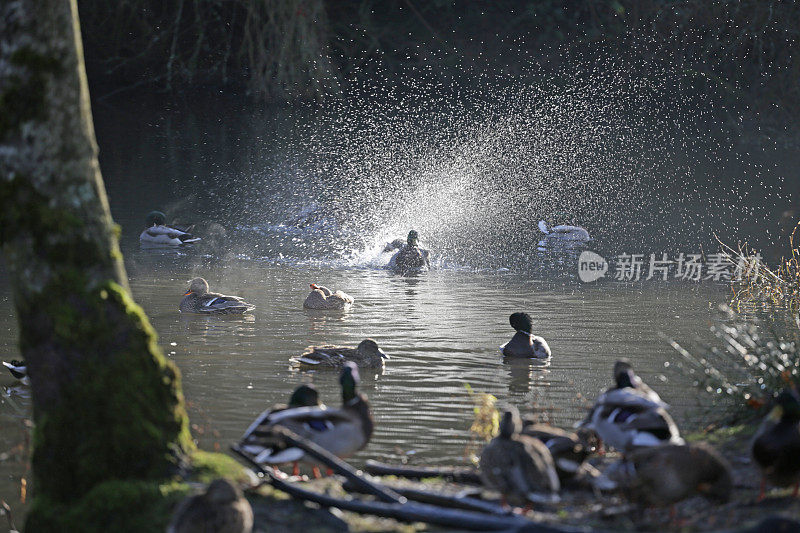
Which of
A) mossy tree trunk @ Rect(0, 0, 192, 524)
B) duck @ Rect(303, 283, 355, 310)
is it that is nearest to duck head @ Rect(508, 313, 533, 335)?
duck @ Rect(303, 283, 355, 310)

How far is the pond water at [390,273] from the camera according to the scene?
955cm

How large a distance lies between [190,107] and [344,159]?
34.4 ft

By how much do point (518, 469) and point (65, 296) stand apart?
96.7 inches

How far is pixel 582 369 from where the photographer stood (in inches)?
426

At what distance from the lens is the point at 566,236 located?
20578 millimetres

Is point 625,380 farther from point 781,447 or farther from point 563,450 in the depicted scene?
point 781,447

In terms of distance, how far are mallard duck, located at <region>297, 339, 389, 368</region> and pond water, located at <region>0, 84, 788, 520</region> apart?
18 centimetres

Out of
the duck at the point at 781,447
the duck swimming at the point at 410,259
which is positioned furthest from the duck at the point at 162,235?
the duck at the point at 781,447

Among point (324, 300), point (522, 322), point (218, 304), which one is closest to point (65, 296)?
point (522, 322)

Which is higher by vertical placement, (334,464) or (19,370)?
(334,464)

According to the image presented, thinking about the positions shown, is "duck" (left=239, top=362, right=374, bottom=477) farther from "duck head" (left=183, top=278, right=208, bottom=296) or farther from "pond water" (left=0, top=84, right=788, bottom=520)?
"duck head" (left=183, top=278, right=208, bottom=296)

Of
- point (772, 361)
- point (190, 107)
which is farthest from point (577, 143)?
point (772, 361)

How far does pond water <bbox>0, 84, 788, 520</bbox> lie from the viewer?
31.3ft

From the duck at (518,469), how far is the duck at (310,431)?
1036mm
